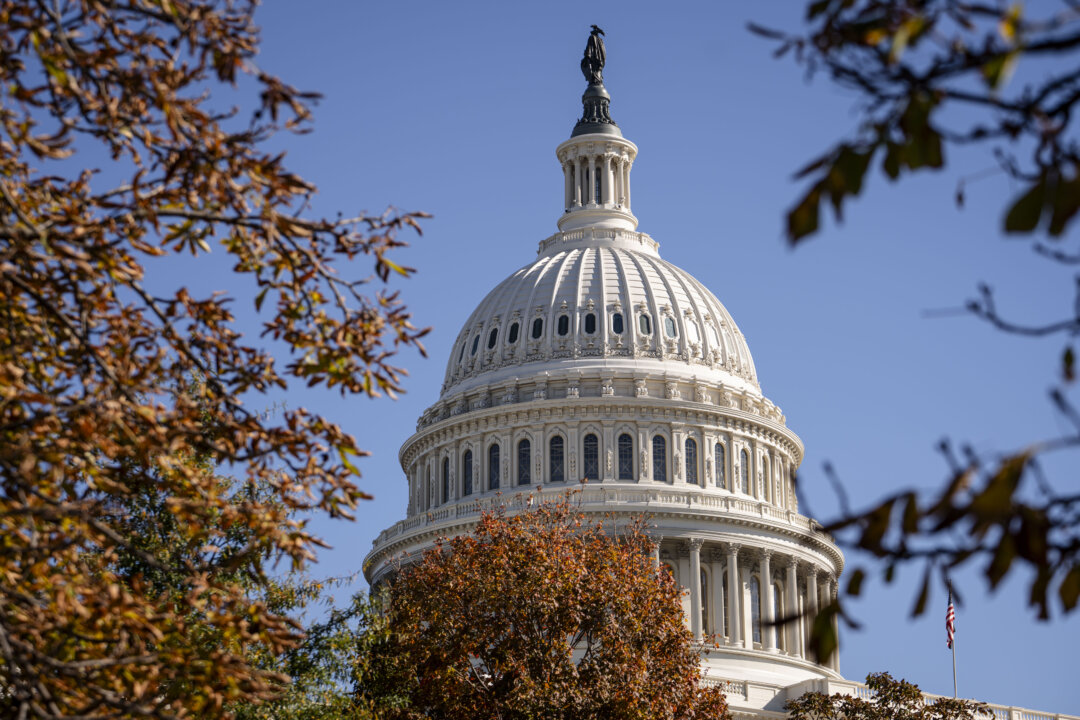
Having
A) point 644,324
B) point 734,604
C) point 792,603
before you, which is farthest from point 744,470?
point 644,324

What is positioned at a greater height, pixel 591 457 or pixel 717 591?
pixel 591 457

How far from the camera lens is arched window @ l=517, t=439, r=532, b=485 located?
9788 centimetres

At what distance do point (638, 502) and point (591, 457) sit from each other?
6.35 metres

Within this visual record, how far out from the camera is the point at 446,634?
5419 cm

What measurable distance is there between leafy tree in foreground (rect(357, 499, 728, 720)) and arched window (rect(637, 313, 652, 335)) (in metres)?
47.4

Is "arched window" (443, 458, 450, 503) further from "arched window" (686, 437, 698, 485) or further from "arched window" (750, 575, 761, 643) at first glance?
"arched window" (750, 575, 761, 643)

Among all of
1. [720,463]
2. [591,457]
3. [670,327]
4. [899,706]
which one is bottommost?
[899,706]

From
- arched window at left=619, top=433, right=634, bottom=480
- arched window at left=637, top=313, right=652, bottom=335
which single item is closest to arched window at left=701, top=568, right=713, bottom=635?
arched window at left=619, top=433, right=634, bottom=480

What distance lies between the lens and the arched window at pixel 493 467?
9900cm

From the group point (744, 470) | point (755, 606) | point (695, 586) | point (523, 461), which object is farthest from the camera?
point (744, 470)

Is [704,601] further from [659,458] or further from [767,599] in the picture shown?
[659,458]

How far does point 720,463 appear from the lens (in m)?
99.7

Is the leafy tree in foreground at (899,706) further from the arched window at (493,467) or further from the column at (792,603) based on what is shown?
the arched window at (493,467)

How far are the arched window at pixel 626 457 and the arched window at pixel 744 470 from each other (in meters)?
7.44
